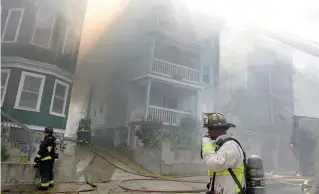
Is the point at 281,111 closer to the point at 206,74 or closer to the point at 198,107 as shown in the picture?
the point at 206,74

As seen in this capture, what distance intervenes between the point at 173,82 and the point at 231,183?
35.8 feet

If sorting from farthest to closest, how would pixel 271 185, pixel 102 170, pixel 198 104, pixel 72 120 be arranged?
1. pixel 72 120
2. pixel 198 104
3. pixel 102 170
4. pixel 271 185

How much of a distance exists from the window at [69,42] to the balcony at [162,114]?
4.37 m

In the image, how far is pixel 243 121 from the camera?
18125mm

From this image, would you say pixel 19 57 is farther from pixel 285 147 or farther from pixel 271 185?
pixel 285 147

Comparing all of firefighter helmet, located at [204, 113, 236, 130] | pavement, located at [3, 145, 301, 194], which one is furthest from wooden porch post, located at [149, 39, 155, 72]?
firefighter helmet, located at [204, 113, 236, 130]

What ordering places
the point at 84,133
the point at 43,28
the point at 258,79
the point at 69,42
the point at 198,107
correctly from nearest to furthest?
the point at 43,28
the point at 69,42
the point at 84,133
the point at 198,107
the point at 258,79

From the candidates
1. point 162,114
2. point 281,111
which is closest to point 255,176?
point 162,114

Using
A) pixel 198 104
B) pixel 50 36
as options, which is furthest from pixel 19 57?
pixel 198 104

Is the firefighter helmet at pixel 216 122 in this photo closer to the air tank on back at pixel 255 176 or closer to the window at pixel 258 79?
the air tank on back at pixel 255 176

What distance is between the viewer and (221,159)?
2098 mm

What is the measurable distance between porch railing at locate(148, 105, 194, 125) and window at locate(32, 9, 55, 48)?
17.9ft

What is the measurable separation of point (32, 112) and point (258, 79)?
16320 mm

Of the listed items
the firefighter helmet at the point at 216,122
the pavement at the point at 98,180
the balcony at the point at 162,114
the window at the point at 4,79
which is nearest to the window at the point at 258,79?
the balcony at the point at 162,114
